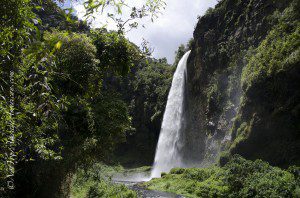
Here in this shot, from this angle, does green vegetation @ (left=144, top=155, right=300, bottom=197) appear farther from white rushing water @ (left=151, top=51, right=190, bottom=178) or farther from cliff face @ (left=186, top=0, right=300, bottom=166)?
white rushing water @ (left=151, top=51, right=190, bottom=178)

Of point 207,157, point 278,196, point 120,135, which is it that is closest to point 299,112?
point 278,196

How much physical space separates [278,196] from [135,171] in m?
33.4

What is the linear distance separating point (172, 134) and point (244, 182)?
22475mm

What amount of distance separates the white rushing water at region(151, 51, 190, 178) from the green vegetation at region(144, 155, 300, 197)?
A: 1382cm

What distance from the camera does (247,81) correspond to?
76.3 ft

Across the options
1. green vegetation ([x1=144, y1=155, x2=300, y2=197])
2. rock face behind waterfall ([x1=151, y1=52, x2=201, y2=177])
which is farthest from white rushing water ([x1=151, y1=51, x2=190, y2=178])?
green vegetation ([x1=144, y1=155, x2=300, y2=197])

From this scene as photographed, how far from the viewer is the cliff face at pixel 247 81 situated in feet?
64.6

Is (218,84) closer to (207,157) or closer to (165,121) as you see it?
(207,157)

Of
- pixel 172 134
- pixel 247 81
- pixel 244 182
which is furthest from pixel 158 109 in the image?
pixel 244 182

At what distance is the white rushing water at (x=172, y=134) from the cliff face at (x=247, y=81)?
1.11m

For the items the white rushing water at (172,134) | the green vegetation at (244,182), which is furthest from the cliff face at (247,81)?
the green vegetation at (244,182)

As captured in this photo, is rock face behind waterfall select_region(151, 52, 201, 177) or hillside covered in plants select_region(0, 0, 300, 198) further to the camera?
rock face behind waterfall select_region(151, 52, 201, 177)

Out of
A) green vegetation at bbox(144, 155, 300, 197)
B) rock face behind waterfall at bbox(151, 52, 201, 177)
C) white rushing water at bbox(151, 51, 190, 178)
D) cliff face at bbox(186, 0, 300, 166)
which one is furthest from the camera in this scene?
white rushing water at bbox(151, 51, 190, 178)

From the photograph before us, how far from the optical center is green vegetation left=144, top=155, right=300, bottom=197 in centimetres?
1438
